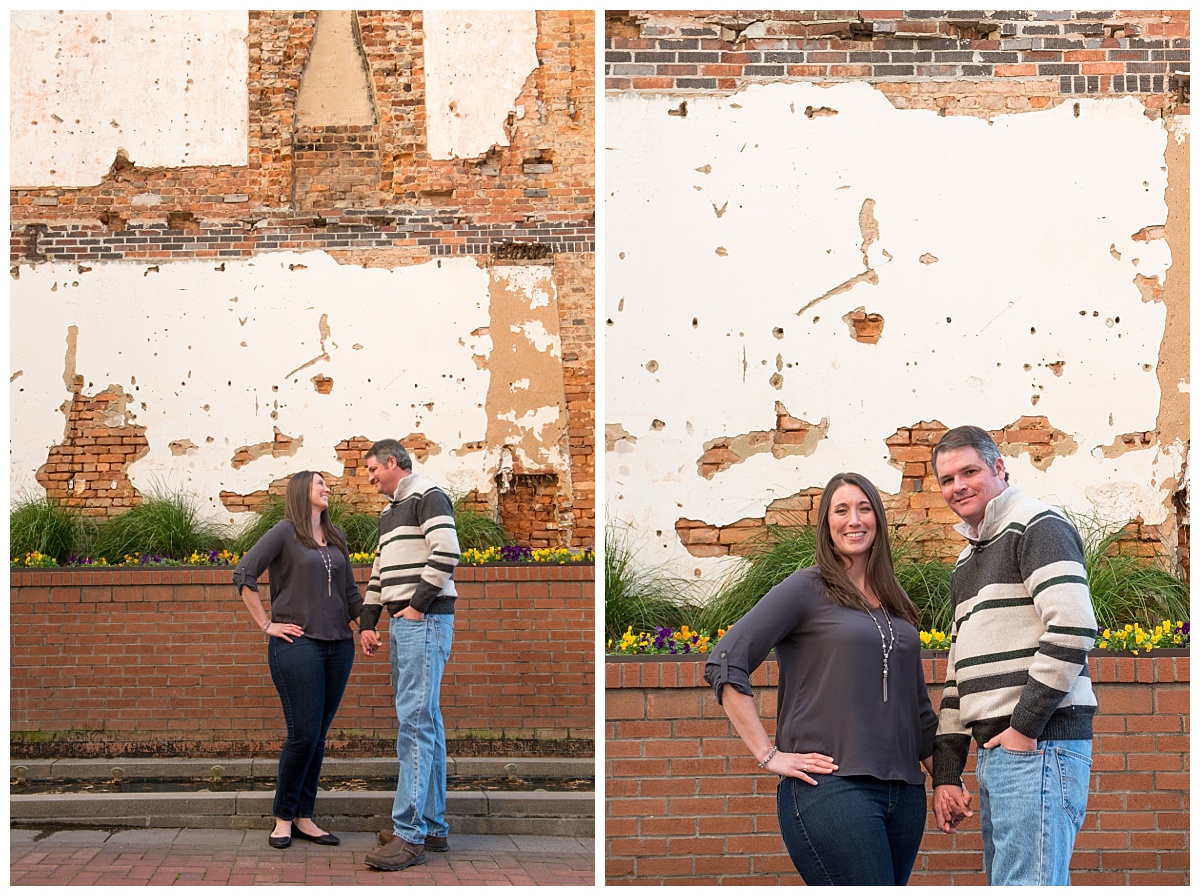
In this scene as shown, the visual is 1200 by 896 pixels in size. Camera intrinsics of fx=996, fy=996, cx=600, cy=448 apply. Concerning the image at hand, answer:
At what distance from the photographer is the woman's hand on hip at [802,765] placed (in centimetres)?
269

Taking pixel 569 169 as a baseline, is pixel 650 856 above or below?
below

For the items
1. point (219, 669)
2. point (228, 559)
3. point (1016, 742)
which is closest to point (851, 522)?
point (1016, 742)

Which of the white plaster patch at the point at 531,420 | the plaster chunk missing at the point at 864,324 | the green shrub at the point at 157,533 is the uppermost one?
the plaster chunk missing at the point at 864,324

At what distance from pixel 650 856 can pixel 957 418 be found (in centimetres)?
275

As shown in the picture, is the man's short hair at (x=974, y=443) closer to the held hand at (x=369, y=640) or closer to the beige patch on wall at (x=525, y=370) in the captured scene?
the held hand at (x=369, y=640)

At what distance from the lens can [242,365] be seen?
7.68m

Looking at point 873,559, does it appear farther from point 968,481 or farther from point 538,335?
point 538,335

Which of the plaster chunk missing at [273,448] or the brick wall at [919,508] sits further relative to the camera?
the plaster chunk missing at [273,448]

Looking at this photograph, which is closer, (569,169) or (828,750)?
(828,750)

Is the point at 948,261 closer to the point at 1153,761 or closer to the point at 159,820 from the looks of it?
the point at 1153,761

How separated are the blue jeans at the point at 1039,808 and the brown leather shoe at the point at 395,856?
2.73 meters

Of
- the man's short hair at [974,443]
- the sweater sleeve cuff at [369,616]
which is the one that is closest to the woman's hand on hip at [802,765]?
the man's short hair at [974,443]

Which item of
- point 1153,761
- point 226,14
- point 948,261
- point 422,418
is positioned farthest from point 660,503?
point 226,14

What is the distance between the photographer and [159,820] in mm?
5312
